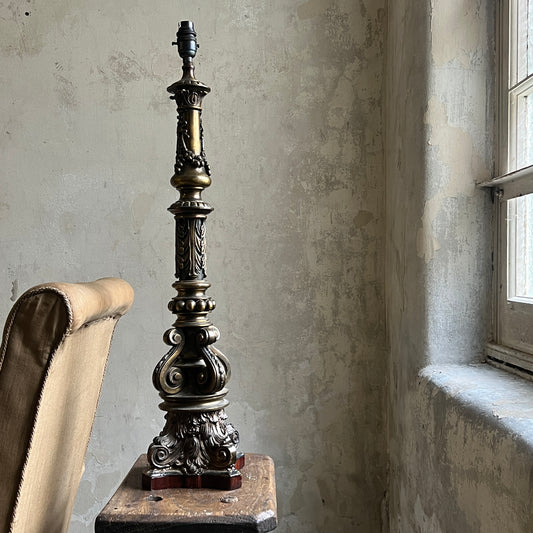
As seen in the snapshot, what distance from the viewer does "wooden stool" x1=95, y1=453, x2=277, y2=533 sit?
1.32 m

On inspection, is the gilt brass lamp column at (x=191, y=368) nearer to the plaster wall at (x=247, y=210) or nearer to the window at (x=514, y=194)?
the window at (x=514, y=194)

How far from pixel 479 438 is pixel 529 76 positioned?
2.89 feet

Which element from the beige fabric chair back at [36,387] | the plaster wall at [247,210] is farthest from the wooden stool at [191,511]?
the plaster wall at [247,210]

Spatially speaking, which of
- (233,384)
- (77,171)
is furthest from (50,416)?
(77,171)

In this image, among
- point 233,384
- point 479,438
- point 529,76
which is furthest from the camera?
point 233,384

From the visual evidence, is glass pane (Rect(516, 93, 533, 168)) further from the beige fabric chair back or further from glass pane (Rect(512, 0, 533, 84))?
the beige fabric chair back

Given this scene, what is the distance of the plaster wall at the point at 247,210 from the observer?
8.05 ft

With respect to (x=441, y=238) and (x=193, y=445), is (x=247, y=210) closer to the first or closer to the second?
(x=441, y=238)

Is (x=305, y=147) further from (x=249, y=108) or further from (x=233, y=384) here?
(x=233, y=384)

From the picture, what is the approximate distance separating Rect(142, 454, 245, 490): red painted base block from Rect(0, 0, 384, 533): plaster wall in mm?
972

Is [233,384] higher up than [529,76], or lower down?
lower down

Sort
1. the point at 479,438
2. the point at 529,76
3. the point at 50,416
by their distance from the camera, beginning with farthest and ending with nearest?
1. the point at 529,76
2. the point at 479,438
3. the point at 50,416

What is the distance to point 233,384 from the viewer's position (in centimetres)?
245

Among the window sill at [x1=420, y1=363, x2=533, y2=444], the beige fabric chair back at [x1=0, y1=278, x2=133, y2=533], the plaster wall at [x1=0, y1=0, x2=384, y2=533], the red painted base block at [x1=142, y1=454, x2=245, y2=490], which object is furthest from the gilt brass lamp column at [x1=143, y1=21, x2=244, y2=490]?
the plaster wall at [x1=0, y1=0, x2=384, y2=533]
